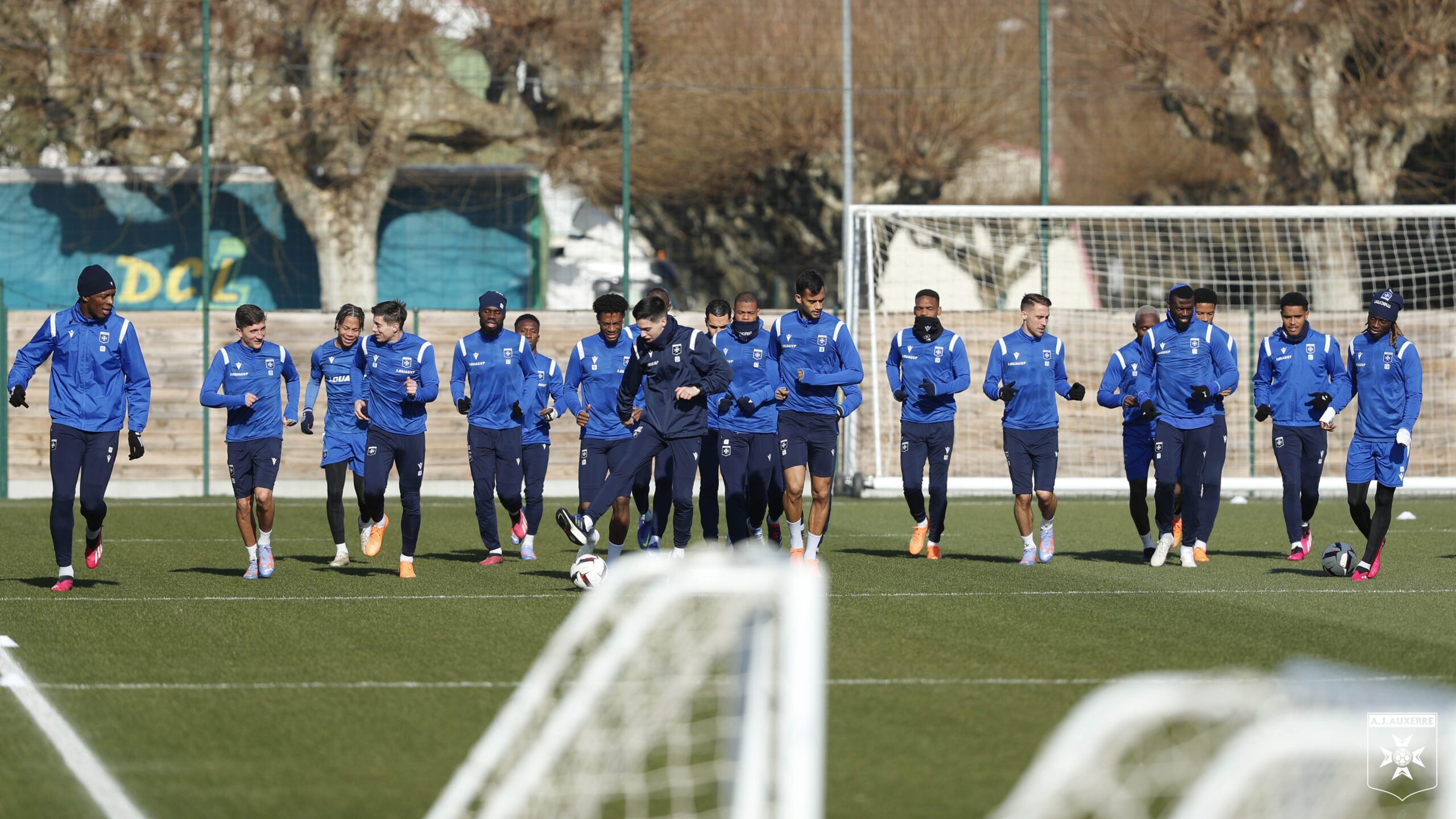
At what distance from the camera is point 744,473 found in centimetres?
1201

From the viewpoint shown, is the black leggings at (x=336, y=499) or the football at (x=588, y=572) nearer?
the football at (x=588, y=572)

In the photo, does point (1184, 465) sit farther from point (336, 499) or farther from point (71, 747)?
point (71, 747)

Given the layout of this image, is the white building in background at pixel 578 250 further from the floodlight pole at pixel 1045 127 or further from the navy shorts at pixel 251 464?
the navy shorts at pixel 251 464

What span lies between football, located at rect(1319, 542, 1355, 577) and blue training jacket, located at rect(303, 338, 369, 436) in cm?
747

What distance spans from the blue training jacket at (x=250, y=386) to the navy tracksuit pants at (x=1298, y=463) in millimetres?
7920

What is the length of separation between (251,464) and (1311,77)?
18933mm

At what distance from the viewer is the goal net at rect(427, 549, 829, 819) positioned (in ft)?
13.1

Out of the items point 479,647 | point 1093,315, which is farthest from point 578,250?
point 479,647

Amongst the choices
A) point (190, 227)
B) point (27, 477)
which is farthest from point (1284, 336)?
point (190, 227)

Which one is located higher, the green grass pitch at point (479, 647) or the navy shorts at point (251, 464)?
the navy shorts at point (251, 464)

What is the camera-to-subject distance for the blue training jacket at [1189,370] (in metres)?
12.4

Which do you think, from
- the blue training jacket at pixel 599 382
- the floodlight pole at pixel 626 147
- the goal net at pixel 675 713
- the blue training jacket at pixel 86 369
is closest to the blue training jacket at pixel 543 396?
the blue training jacket at pixel 599 382

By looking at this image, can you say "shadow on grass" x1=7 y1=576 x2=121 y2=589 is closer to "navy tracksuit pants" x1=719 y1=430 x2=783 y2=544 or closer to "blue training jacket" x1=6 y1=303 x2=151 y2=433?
"blue training jacket" x1=6 y1=303 x2=151 y2=433

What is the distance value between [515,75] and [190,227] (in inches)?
230
